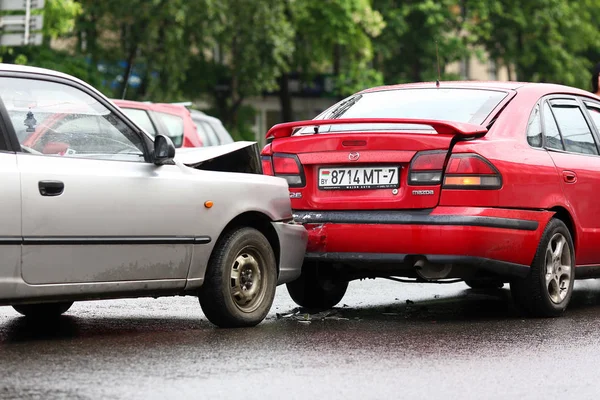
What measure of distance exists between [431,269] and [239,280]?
1.27 m

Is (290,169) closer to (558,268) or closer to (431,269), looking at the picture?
(431,269)

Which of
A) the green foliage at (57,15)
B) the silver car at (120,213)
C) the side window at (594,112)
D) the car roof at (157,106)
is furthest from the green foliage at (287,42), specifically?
the silver car at (120,213)

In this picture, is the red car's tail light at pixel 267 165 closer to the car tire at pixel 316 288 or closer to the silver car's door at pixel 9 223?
the car tire at pixel 316 288

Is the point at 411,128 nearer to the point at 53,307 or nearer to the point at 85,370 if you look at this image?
the point at 53,307

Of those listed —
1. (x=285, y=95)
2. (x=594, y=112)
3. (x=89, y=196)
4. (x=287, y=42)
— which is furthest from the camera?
(x=285, y=95)

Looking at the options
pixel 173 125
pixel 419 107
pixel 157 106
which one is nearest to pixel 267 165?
pixel 419 107

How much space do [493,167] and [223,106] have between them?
102ft

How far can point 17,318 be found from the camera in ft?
28.0

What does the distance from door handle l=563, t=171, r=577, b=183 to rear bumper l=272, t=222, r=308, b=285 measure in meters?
1.87

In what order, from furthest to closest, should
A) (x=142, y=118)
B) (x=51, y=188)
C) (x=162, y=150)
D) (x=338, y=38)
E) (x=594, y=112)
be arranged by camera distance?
(x=338, y=38), (x=142, y=118), (x=594, y=112), (x=162, y=150), (x=51, y=188)

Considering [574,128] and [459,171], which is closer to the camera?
[459,171]

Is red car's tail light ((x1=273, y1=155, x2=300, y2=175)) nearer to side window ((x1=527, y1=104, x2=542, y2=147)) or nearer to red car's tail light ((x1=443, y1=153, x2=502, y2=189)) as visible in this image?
red car's tail light ((x1=443, y1=153, x2=502, y2=189))

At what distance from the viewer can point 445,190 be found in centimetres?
830

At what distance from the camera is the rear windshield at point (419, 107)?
880 centimetres
